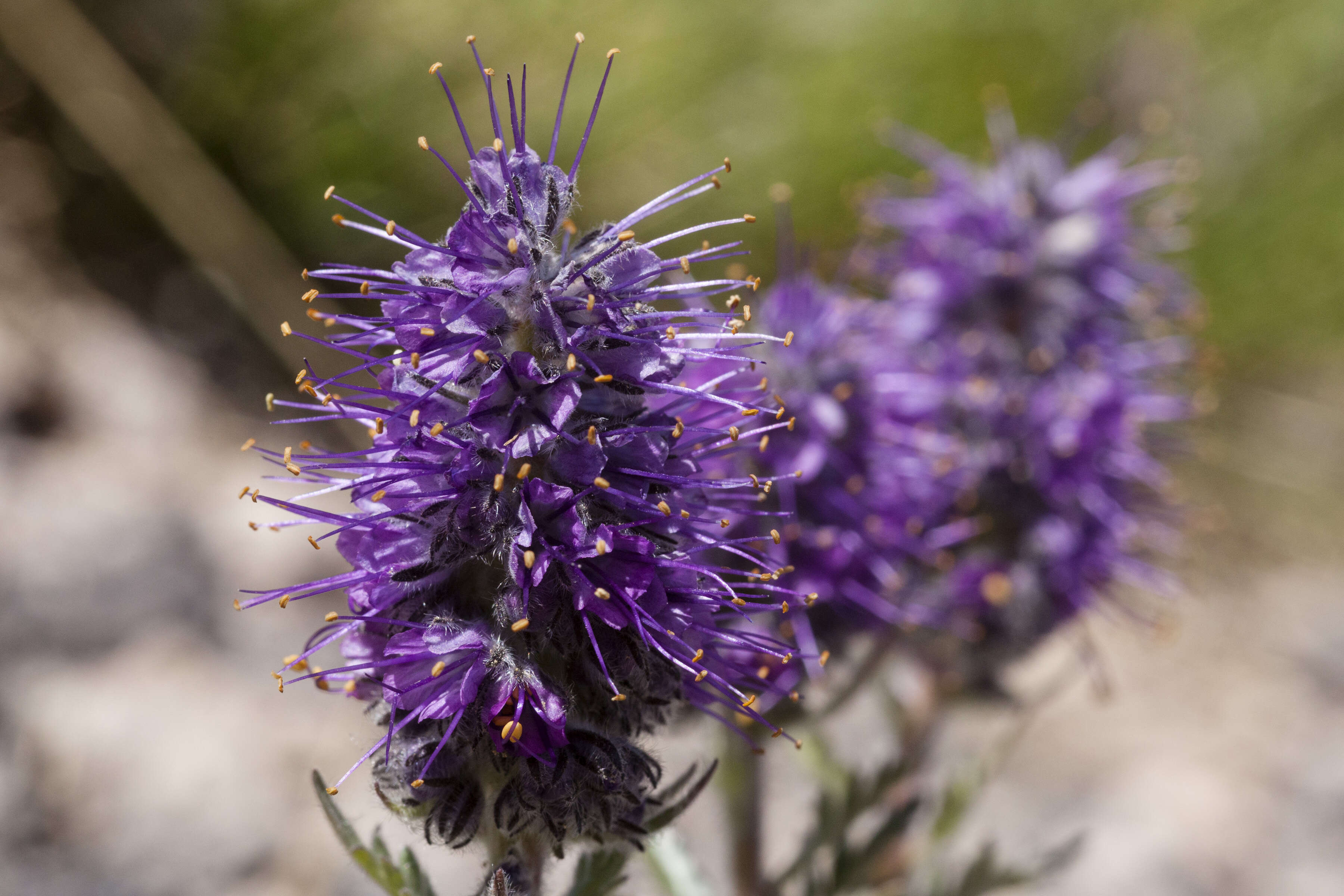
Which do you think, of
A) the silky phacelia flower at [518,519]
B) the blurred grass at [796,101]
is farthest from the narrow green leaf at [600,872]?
the blurred grass at [796,101]

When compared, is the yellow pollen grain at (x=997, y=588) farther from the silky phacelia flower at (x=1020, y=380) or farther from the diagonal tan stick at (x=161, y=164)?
the diagonal tan stick at (x=161, y=164)

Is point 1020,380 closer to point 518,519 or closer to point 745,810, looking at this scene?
point 745,810

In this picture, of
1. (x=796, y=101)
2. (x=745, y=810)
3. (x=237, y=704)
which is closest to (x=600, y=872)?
(x=745, y=810)

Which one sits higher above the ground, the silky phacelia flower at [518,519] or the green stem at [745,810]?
the silky phacelia flower at [518,519]

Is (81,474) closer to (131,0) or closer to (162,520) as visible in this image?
(162,520)

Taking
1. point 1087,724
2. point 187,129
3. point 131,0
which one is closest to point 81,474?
point 187,129

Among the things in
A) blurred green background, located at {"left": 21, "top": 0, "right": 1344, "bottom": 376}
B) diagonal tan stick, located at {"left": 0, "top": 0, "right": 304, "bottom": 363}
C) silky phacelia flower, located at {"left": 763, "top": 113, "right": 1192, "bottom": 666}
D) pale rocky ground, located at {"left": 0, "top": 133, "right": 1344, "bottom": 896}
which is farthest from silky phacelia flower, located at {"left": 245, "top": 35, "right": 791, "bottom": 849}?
diagonal tan stick, located at {"left": 0, "top": 0, "right": 304, "bottom": 363}

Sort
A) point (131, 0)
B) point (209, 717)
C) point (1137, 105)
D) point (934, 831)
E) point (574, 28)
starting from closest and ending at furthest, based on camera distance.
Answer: point (934, 831), point (209, 717), point (131, 0), point (574, 28), point (1137, 105)
